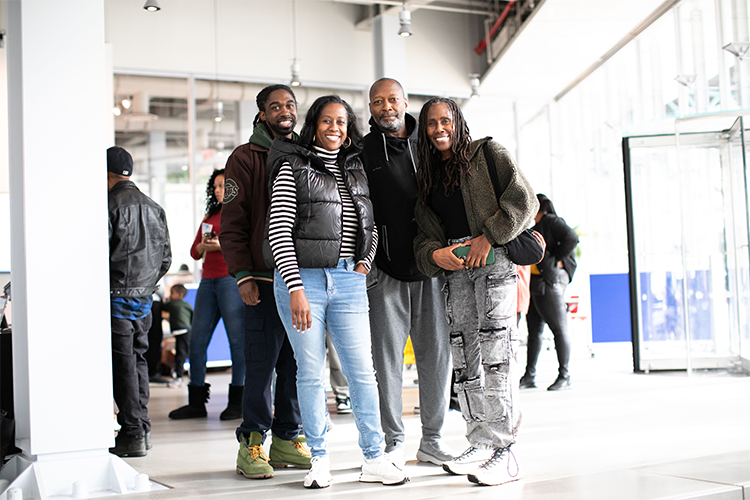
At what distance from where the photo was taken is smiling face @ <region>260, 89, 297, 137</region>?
114 inches

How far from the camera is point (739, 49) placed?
559cm

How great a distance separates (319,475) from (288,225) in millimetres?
886

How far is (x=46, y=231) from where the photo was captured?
252 centimetres

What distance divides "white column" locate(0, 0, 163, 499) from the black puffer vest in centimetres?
67

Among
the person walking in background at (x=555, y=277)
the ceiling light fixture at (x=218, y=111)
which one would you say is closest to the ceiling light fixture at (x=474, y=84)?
the ceiling light fixture at (x=218, y=111)

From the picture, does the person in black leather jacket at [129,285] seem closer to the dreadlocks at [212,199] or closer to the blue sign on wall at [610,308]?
the dreadlocks at [212,199]

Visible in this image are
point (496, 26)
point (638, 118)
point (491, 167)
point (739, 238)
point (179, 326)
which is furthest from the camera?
point (496, 26)

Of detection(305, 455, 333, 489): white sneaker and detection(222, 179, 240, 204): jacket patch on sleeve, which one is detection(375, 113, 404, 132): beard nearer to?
detection(222, 179, 240, 204): jacket patch on sleeve

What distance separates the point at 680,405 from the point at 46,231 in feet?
12.0

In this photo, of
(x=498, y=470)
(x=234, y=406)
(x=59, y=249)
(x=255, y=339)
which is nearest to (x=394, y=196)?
(x=255, y=339)

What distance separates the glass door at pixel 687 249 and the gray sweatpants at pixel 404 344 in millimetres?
3771

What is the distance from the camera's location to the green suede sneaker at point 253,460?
2672 mm

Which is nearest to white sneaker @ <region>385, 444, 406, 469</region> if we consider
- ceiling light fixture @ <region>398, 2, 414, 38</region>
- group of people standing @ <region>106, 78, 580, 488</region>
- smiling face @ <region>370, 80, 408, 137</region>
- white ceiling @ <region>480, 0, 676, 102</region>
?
group of people standing @ <region>106, 78, 580, 488</region>

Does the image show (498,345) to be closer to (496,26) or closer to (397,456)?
(397,456)
